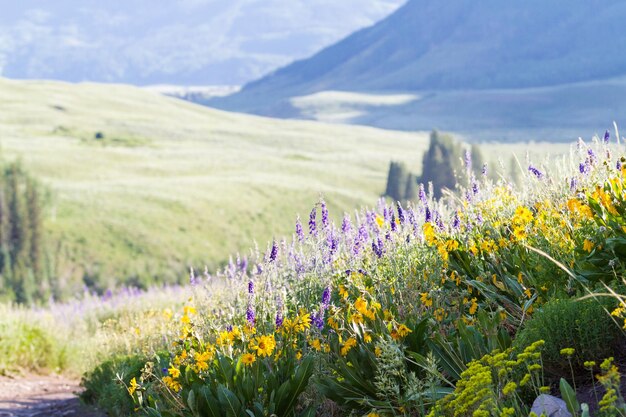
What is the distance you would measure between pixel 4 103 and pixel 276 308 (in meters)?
162

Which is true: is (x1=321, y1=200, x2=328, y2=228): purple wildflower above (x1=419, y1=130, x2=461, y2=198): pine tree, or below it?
above

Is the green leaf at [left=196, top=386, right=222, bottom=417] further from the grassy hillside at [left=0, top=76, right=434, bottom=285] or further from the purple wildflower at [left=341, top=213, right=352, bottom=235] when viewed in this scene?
the grassy hillside at [left=0, top=76, right=434, bottom=285]

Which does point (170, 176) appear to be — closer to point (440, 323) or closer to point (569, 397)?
point (440, 323)

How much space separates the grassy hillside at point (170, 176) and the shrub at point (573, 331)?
9.14 metres

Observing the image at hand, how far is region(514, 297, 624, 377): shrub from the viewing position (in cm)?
441

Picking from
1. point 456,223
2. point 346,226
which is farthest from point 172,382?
point 456,223

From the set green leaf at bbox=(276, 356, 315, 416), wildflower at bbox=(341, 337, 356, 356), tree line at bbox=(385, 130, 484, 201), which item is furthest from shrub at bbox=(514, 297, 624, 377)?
tree line at bbox=(385, 130, 484, 201)

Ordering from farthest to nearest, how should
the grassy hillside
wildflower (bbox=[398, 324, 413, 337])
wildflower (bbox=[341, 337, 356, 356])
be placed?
1. the grassy hillside
2. wildflower (bbox=[341, 337, 356, 356])
3. wildflower (bbox=[398, 324, 413, 337])

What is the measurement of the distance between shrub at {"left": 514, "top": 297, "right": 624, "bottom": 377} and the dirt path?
4997mm

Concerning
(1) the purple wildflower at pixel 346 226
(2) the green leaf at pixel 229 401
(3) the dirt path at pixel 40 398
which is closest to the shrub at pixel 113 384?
(3) the dirt path at pixel 40 398

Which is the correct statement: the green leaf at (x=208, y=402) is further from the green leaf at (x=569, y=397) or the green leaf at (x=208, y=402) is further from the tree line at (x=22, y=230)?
the tree line at (x=22, y=230)

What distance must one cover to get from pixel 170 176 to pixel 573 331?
297 ft

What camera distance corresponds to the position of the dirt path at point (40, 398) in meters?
8.67

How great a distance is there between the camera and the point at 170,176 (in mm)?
93188
